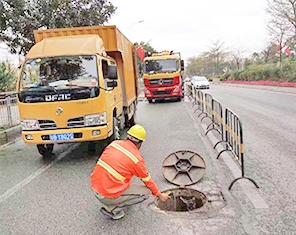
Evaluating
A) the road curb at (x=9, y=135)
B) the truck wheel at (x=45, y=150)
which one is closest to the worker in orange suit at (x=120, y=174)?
the truck wheel at (x=45, y=150)

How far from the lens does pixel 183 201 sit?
5137mm

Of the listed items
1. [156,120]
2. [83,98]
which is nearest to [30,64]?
[83,98]

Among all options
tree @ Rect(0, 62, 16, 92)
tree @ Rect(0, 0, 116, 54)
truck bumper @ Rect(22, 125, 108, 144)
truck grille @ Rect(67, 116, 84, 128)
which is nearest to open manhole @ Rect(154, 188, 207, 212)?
truck bumper @ Rect(22, 125, 108, 144)

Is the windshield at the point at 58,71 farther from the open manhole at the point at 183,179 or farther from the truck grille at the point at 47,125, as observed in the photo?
the open manhole at the point at 183,179

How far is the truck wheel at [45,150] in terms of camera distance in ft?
25.8

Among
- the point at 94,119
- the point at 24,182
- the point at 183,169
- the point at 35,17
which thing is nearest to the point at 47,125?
the point at 94,119

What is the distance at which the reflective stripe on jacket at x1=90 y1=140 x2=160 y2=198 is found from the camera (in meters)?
4.02

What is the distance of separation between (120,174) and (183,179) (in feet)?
6.27

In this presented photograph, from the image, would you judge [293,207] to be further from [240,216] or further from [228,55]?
[228,55]

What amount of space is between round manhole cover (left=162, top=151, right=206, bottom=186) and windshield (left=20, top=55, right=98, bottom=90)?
94.8 inches

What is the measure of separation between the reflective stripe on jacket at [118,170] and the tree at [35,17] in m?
14.0

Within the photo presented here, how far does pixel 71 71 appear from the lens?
24.0ft

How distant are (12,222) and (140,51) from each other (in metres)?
25.5

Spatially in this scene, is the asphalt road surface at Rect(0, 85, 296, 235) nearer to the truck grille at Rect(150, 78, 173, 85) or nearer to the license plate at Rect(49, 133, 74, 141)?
the license plate at Rect(49, 133, 74, 141)
